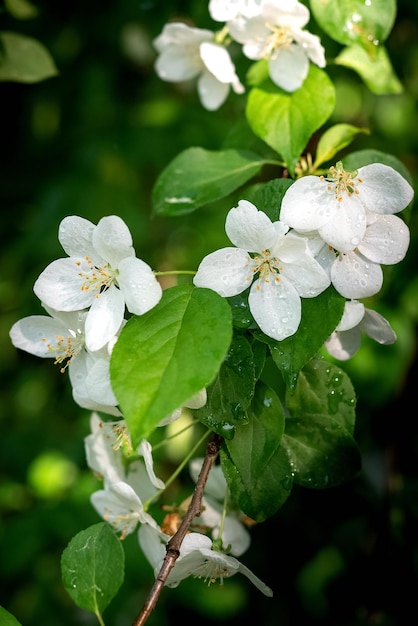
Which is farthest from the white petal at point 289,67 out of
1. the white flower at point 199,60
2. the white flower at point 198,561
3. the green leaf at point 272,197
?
the white flower at point 198,561

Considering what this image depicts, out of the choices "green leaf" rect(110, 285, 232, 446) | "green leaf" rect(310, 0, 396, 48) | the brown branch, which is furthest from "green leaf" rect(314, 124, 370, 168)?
the brown branch

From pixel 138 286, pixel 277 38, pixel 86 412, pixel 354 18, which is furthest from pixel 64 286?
pixel 86 412

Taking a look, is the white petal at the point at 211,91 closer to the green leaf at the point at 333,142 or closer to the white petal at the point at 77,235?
the green leaf at the point at 333,142

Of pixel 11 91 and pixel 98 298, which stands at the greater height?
pixel 98 298

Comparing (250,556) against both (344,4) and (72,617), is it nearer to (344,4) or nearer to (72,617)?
(72,617)

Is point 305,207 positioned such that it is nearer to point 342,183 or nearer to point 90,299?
point 342,183

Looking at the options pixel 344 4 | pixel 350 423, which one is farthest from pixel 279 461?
pixel 344 4
